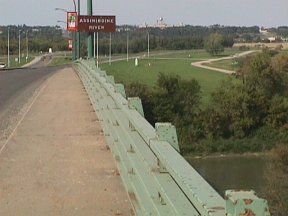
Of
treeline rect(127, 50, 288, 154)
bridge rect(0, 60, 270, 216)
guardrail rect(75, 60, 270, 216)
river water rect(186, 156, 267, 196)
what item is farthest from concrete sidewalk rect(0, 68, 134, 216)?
treeline rect(127, 50, 288, 154)

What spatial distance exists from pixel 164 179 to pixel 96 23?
2854 centimetres

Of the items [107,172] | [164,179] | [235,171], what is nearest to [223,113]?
[235,171]

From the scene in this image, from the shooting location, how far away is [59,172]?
26.9 feet

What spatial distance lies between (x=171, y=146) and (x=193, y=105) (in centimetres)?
7002

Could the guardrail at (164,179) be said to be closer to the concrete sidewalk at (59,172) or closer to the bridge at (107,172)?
the bridge at (107,172)

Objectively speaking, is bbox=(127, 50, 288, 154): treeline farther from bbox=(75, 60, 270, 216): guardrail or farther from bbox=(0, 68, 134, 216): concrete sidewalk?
bbox=(75, 60, 270, 216): guardrail

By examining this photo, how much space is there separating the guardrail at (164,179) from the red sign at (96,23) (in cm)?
2311

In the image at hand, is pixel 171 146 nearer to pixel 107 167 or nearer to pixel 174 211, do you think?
pixel 174 211

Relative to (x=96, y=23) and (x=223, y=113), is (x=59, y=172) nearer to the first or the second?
(x=96, y=23)

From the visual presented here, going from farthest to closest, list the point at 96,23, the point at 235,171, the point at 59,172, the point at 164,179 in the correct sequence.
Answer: the point at 235,171, the point at 96,23, the point at 59,172, the point at 164,179

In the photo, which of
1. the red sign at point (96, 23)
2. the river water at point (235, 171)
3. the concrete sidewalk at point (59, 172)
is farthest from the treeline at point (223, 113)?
the concrete sidewalk at point (59, 172)

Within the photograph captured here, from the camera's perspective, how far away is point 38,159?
9.17 meters

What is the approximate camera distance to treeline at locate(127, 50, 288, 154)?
220ft

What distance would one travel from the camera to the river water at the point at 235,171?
46.5 metres
